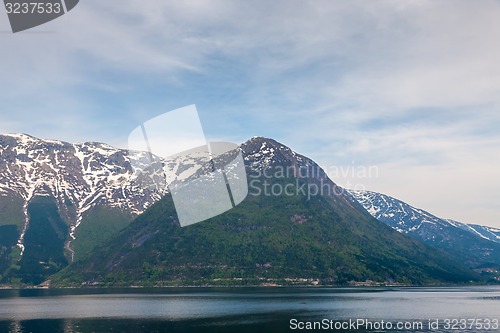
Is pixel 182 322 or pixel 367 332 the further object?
pixel 182 322

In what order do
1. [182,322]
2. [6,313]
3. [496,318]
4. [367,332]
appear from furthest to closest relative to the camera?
[6,313], [496,318], [182,322], [367,332]

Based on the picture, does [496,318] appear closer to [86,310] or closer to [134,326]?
[134,326]

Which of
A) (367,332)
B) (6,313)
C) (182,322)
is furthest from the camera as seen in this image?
(6,313)

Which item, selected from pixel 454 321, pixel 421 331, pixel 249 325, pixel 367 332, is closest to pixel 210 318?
pixel 249 325

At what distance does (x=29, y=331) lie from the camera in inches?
4003

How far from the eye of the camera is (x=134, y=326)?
359 ft

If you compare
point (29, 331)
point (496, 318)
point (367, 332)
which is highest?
point (29, 331)

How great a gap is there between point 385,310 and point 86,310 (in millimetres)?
95036

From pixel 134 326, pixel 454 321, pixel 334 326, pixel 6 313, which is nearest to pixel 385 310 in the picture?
pixel 454 321

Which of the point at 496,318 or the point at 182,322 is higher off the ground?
the point at 182,322

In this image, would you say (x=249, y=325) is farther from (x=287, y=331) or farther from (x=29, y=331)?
(x=29, y=331)

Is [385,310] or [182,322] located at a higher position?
[182,322]

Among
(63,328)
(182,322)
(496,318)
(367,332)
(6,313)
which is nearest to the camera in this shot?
(367,332)

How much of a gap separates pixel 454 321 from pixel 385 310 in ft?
95.7
